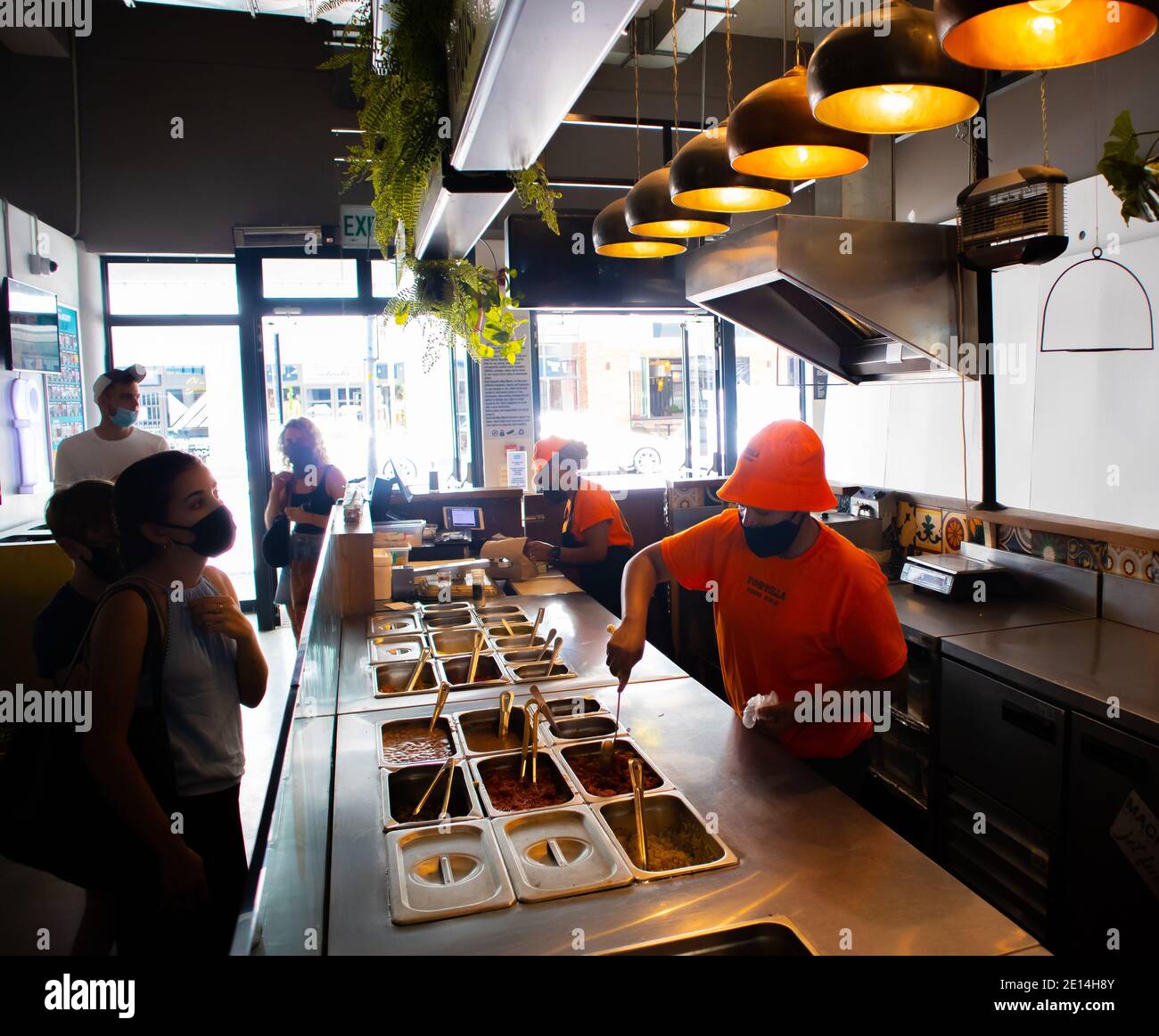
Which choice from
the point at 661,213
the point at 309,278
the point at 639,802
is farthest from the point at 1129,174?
the point at 309,278

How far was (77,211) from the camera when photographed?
22.1 ft

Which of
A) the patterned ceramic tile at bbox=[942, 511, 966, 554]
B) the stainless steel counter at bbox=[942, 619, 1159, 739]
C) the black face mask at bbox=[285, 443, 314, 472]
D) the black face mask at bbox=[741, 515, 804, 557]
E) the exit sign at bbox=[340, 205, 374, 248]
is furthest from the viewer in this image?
the exit sign at bbox=[340, 205, 374, 248]

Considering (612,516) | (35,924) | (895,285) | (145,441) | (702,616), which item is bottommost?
(35,924)

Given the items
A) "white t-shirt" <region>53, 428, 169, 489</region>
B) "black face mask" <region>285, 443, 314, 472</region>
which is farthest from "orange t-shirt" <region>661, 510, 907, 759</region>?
"white t-shirt" <region>53, 428, 169, 489</region>

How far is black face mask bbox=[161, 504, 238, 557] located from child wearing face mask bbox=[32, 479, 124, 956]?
34 centimetres

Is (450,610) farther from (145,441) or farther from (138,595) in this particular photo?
(145,441)

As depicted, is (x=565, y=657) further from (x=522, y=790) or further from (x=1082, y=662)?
(x=1082, y=662)

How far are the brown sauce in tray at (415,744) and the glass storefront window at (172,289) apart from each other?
19.3ft

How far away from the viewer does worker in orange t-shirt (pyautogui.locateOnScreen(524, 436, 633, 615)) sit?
4973 mm

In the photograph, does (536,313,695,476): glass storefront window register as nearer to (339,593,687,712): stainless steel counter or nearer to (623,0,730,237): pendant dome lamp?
(339,593,687,712): stainless steel counter

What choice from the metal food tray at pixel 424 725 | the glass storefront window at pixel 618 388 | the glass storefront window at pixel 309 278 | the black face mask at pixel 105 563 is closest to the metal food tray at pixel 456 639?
the metal food tray at pixel 424 725

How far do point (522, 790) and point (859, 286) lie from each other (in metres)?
2.47

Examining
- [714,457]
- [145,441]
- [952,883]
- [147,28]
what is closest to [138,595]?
[952,883]
